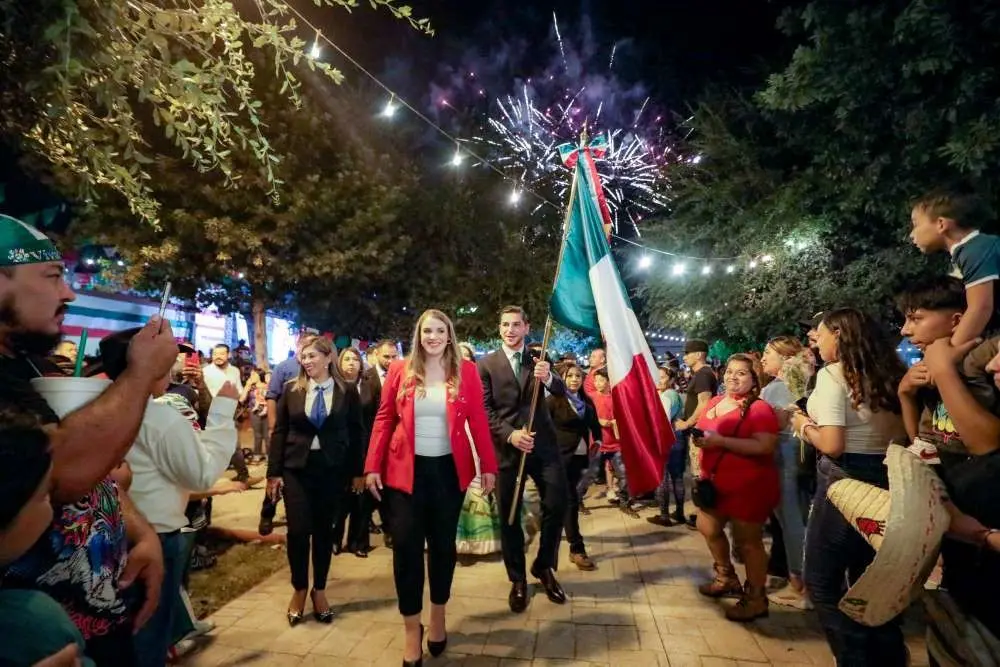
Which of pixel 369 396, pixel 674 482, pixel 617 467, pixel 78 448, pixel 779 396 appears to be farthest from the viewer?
pixel 617 467

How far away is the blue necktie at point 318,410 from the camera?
13.8ft

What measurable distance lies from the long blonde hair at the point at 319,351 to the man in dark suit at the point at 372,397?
73cm

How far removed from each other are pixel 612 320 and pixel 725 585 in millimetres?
2426

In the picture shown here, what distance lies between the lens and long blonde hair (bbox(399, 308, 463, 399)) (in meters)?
3.72

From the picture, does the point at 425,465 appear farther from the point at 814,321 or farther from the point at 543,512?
the point at 814,321

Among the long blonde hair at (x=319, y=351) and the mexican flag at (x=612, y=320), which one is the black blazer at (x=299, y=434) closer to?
the long blonde hair at (x=319, y=351)

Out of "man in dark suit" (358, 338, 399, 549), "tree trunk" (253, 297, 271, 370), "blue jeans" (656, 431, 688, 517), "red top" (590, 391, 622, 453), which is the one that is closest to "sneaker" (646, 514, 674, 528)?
"blue jeans" (656, 431, 688, 517)

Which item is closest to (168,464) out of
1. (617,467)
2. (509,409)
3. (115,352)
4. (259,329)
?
(115,352)

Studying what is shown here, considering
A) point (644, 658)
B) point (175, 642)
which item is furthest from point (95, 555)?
point (644, 658)

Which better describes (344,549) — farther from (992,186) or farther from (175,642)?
(992,186)

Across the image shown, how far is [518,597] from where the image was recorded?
4266 millimetres

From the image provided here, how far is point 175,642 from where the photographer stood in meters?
3.50

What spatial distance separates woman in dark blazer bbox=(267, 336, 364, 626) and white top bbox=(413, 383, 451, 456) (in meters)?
1.01

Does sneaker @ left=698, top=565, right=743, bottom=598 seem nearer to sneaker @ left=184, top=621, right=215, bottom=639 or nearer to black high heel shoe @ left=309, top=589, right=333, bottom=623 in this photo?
black high heel shoe @ left=309, top=589, right=333, bottom=623
